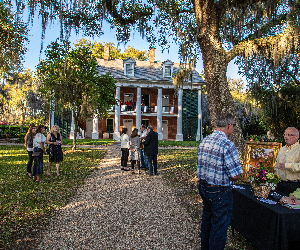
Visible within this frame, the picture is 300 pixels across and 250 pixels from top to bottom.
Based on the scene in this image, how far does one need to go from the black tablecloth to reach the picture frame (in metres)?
1.96

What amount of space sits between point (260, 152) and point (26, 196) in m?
5.51

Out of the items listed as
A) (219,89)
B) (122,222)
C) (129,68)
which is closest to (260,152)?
(219,89)

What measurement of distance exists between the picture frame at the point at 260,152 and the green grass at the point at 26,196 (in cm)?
427

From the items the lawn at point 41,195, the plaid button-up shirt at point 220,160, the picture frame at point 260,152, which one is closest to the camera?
the plaid button-up shirt at point 220,160

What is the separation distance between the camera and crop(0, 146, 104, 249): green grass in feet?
12.2

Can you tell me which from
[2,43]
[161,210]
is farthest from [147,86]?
[161,210]

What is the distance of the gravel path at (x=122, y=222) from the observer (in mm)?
3297

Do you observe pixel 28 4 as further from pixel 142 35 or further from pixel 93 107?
pixel 93 107

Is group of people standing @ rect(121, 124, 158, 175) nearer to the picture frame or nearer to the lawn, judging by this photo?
the lawn

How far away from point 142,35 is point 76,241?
634 centimetres

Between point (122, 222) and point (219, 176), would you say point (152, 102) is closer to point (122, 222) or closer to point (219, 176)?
point (122, 222)

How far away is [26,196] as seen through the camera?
5227 millimetres

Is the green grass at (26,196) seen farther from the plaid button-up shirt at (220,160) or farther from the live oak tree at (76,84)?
the live oak tree at (76,84)

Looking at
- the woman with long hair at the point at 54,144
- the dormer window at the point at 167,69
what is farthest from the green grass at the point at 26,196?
the dormer window at the point at 167,69
